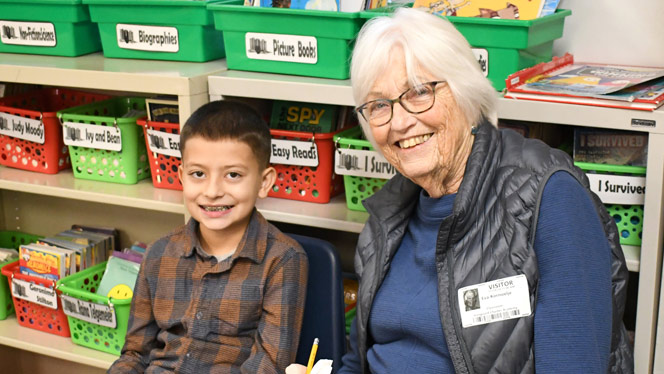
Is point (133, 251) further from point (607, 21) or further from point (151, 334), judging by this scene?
point (607, 21)

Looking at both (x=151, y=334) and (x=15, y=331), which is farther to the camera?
(x=15, y=331)

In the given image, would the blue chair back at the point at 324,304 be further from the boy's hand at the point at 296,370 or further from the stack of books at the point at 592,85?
the stack of books at the point at 592,85

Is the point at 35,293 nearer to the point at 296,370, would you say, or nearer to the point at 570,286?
the point at 296,370

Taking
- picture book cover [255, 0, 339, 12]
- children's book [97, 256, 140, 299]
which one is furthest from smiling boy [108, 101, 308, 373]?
children's book [97, 256, 140, 299]

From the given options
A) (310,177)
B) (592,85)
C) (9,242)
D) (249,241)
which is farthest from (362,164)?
(9,242)

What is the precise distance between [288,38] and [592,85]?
2.43 feet

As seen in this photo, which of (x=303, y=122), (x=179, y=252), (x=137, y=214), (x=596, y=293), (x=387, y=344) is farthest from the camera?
(x=137, y=214)

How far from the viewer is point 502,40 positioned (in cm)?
180

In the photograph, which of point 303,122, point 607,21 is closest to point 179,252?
point 303,122

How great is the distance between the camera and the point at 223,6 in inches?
80.0

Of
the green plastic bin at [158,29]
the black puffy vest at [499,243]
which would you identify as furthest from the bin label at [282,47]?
the black puffy vest at [499,243]

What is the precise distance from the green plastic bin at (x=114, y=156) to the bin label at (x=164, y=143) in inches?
4.0

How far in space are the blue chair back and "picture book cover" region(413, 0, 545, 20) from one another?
2.05 ft

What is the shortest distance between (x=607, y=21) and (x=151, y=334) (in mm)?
1371
